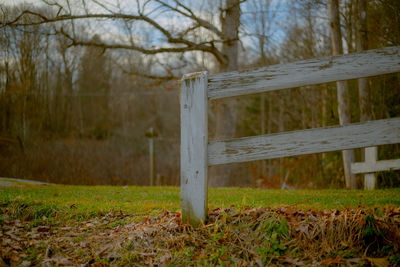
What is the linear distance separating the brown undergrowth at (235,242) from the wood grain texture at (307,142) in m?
0.70

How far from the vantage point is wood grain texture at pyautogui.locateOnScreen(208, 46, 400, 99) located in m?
3.00

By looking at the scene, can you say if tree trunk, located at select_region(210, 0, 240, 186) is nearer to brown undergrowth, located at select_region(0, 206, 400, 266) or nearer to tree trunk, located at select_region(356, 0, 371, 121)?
tree trunk, located at select_region(356, 0, 371, 121)

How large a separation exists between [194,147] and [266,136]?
0.79 meters

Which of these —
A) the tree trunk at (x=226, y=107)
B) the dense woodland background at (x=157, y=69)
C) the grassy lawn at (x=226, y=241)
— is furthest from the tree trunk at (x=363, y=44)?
the grassy lawn at (x=226, y=241)

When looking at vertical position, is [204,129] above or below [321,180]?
above

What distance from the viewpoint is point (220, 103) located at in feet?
37.0

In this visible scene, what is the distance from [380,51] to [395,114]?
771 cm

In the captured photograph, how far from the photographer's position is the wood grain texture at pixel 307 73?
300 cm

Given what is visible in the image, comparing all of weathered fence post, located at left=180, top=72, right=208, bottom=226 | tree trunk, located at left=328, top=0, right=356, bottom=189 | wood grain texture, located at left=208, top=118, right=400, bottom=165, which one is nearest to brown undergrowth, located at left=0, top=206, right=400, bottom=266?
weathered fence post, located at left=180, top=72, right=208, bottom=226

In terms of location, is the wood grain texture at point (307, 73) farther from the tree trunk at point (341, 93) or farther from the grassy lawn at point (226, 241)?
the tree trunk at point (341, 93)

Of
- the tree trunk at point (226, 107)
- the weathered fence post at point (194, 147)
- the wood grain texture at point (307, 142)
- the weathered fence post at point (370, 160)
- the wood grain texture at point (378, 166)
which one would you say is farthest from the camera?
the tree trunk at point (226, 107)

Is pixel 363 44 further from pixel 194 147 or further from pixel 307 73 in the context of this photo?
pixel 194 147

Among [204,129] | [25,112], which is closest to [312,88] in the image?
[204,129]

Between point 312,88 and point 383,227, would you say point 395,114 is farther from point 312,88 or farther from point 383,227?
A: point 383,227
